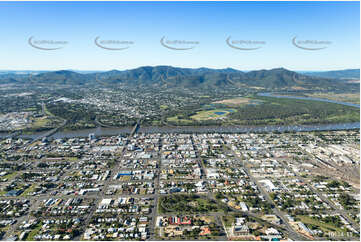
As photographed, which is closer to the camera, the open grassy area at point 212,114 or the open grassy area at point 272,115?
the open grassy area at point 272,115

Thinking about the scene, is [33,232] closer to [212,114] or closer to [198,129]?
[198,129]

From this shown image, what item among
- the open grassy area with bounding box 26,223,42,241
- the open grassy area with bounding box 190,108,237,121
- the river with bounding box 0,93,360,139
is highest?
the open grassy area with bounding box 190,108,237,121

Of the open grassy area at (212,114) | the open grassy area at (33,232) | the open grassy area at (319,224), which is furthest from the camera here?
the open grassy area at (212,114)

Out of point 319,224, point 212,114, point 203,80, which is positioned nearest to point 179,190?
point 319,224

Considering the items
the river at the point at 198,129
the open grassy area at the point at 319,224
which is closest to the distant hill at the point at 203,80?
the river at the point at 198,129

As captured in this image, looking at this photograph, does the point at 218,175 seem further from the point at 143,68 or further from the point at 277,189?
the point at 143,68

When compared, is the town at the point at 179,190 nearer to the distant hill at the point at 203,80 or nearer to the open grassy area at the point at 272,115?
the open grassy area at the point at 272,115

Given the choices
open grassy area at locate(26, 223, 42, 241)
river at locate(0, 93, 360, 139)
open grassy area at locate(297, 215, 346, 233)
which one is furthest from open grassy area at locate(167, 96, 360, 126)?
open grassy area at locate(26, 223, 42, 241)

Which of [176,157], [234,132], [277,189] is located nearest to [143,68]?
[234,132]

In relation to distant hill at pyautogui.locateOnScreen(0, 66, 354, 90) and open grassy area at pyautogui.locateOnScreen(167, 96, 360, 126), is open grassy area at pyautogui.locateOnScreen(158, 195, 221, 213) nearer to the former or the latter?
open grassy area at pyautogui.locateOnScreen(167, 96, 360, 126)
